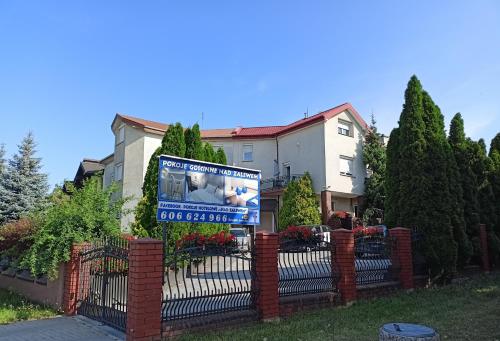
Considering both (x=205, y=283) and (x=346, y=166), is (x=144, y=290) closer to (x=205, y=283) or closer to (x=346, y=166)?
(x=205, y=283)

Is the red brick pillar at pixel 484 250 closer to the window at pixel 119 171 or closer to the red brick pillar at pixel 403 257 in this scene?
the red brick pillar at pixel 403 257

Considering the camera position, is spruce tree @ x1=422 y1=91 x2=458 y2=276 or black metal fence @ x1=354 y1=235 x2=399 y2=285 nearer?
black metal fence @ x1=354 y1=235 x2=399 y2=285

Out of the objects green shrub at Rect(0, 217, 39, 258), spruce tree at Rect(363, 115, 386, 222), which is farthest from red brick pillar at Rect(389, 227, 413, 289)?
spruce tree at Rect(363, 115, 386, 222)

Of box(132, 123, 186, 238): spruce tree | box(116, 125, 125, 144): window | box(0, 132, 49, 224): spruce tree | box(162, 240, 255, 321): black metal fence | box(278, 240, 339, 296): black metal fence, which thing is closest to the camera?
box(162, 240, 255, 321): black metal fence

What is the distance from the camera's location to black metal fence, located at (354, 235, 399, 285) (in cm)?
926

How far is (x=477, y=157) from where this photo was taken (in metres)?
14.5

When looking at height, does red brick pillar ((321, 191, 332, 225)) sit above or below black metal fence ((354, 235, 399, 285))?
above

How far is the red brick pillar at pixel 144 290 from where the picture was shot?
5.63 meters

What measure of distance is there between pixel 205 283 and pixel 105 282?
197 cm

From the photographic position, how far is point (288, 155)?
30.0 m

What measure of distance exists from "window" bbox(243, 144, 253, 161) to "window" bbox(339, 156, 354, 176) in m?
7.30

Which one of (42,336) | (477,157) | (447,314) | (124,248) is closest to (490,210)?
(477,157)

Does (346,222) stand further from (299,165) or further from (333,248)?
(333,248)

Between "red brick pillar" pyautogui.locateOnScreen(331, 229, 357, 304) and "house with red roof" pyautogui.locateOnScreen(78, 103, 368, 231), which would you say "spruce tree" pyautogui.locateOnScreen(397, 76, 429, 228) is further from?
"house with red roof" pyautogui.locateOnScreen(78, 103, 368, 231)
